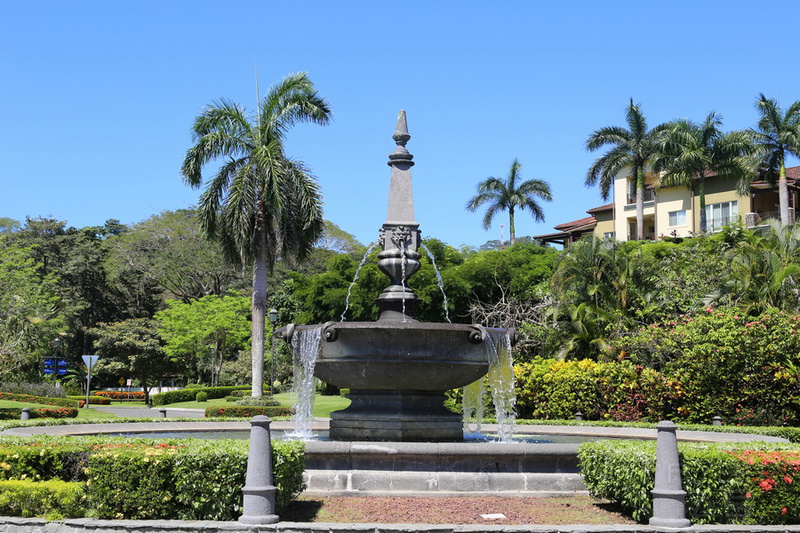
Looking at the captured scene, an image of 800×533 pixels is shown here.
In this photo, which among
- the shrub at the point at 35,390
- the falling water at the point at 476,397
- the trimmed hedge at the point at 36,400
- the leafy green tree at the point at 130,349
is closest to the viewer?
the falling water at the point at 476,397

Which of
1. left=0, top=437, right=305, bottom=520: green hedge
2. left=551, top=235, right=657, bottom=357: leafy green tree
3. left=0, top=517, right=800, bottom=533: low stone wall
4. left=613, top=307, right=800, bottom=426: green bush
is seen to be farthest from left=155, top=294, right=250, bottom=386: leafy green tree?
left=0, top=517, right=800, bottom=533: low stone wall

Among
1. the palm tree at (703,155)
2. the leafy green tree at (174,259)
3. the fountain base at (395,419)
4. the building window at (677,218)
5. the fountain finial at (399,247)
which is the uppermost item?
the palm tree at (703,155)

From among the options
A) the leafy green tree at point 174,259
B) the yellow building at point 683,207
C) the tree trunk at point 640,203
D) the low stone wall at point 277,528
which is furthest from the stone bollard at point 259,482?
the leafy green tree at point 174,259

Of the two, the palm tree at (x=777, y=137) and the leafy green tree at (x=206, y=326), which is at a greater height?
the palm tree at (x=777, y=137)

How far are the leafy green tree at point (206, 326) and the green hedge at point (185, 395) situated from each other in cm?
533

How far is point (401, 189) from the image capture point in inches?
531

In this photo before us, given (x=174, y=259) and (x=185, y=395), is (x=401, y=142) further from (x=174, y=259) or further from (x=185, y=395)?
(x=174, y=259)

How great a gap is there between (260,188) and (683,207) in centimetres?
3450

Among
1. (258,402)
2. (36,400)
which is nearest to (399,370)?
(258,402)

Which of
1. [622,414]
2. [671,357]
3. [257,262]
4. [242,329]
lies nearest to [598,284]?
[671,357]

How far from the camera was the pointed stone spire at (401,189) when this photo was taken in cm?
1341

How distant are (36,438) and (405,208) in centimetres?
647

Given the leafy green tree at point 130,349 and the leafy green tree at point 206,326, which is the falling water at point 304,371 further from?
the leafy green tree at point 130,349

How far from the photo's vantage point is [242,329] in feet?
176
